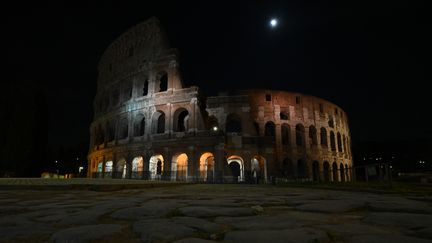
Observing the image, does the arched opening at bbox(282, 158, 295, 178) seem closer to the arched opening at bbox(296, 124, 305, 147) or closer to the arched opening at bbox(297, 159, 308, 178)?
the arched opening at bbox(297, 159, 308, 178)

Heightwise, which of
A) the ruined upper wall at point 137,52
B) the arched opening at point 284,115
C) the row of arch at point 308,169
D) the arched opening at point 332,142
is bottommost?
the row of arch at point 308,169

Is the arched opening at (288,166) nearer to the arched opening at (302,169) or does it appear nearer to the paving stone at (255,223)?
the arched opening at (302,169)

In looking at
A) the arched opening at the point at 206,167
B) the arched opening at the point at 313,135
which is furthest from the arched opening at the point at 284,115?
the arched opening at the point at 206,167

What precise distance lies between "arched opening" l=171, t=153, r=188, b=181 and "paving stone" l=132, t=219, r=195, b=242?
75.2 ft

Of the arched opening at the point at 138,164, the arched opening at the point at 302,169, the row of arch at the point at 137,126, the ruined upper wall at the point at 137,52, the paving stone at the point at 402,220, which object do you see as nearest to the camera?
the paving stone at the point at 402,220

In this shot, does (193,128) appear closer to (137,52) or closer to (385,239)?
(137,52)

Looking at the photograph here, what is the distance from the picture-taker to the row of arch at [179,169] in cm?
2508

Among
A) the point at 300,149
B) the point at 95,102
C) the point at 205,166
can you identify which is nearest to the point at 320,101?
the point at 300,149

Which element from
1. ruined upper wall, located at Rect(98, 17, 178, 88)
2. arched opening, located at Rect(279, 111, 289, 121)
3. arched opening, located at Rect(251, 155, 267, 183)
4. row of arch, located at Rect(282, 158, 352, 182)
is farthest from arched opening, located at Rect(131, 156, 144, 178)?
arched opening, located at Rect(279, 111, 289, 121)

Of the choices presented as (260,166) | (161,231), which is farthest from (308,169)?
(161,231)

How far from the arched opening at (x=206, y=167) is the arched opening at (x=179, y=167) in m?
1.49

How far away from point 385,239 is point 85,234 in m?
1.84

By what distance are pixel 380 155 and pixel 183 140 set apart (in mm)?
49940

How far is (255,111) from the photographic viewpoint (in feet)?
104
